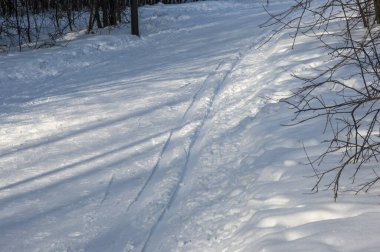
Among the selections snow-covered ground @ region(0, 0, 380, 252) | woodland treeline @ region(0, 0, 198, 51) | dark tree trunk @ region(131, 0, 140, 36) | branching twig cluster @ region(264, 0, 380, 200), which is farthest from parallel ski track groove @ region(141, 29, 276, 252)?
woodland treeline @ region(0, 0, 198, 51)

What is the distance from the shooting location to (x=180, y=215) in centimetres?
468

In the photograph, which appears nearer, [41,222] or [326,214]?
[326,214]

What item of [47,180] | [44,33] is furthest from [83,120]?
[44,33]

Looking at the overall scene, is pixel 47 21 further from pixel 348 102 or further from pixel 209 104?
pixel 348 102

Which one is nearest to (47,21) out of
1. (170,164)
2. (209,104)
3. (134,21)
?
(134,21)

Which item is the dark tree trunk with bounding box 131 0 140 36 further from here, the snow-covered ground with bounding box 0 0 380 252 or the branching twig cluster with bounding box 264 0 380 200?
the branching twig cluster with bounding box 264 0 380 200

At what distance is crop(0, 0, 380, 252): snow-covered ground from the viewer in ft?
13.3

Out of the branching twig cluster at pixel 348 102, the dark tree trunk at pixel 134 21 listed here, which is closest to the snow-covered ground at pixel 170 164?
the branching twig cluster at pixel 348 102

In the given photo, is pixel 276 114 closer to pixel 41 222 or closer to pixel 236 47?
pixel 41 222

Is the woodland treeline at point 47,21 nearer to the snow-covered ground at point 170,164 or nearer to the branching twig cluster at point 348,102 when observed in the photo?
the snow-covered ground at point 170,164

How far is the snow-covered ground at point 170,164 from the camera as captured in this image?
4047mm

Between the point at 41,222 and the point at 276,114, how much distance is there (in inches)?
164

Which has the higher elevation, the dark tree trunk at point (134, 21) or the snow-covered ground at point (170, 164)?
the dark tree trunk at point (134, 21)

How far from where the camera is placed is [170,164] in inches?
235
